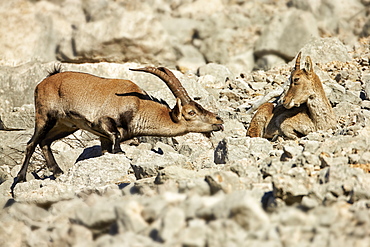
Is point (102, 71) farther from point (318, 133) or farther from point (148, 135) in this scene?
point (318, 133)

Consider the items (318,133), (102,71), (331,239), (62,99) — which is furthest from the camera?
(102,71)

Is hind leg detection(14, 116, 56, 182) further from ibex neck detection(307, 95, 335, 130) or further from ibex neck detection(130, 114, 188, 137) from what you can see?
ibex neck detection(307, 95, 335, 130)

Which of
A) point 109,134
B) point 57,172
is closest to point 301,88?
point 109,134

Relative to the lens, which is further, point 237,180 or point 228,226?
point 237,180

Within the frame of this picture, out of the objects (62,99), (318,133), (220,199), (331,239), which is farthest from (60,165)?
(331,239)

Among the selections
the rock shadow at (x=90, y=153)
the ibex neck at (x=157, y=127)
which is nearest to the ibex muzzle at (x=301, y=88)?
the ibex neck at (x=157, y=127)

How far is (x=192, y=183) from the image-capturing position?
205 inches

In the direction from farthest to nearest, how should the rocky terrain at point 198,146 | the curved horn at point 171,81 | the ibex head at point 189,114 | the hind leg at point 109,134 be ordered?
1. the ibex head at point 189,114
2. the curved horn at point 171,81
3. the hind leg at point 109,134
4. the rocky terrain at point 198,146

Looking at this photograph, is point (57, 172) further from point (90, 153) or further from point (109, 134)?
point (109, 134)

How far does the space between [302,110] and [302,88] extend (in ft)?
1.54

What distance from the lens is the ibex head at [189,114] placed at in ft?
32.9

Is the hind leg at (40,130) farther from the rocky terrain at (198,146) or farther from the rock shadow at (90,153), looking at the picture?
the rock shadow at (90,153)

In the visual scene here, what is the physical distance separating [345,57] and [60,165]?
6.89m

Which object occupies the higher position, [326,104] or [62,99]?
[326,104]
